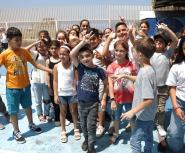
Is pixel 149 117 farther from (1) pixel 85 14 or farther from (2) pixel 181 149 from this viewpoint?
(1) pixel 85 14

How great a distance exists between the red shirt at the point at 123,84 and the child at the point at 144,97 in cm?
74

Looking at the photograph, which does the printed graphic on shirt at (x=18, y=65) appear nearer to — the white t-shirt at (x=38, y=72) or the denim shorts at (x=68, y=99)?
the white t-shirt at (x=38, y=72)

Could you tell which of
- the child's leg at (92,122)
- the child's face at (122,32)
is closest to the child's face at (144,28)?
the child's face at (122,32)

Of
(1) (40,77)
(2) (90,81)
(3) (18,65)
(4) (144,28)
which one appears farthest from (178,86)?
(1) (40,77)

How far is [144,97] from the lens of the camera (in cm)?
348

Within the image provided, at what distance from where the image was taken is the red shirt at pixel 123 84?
14.6 feet

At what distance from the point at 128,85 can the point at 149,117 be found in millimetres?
891

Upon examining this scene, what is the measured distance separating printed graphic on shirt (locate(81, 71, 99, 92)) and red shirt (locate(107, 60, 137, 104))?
0.94 feet

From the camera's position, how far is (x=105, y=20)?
20.4 m

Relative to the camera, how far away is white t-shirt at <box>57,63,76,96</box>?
15.9ft

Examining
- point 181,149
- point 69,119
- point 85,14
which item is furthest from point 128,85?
point 85,14

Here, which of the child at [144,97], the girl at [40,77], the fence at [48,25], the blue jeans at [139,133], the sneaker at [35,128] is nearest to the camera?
the child at [144,97]

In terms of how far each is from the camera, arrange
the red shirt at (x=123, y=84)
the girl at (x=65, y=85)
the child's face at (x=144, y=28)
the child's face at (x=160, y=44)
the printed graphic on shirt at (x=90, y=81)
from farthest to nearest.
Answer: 1. the child's face at (x=144, y=28)
2. the girl at (x=65, y=85)
3. the child's face at (x=160, y=44)
4. the red shirt at (x=123, y=84)
5. the printed graphic on shirt at (x=90, y=81)

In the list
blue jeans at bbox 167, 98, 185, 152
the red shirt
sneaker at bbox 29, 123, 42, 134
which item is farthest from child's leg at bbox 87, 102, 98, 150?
A: sneaker at bbox 29, 123, 42, 134
